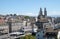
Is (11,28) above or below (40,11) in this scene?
below

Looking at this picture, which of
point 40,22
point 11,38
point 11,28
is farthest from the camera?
point 11,28

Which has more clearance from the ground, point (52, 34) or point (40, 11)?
point (40, 11)

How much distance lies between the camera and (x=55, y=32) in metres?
18.5

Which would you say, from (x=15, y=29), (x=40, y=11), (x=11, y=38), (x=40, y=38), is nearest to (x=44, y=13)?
(x=40, y=11)

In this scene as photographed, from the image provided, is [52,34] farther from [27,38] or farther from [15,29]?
[15,29]

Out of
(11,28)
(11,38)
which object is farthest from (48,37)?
(11,28)

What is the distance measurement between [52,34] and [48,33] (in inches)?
19.8

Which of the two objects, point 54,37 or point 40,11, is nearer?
point 54,37

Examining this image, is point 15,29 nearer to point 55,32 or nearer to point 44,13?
point 44,13

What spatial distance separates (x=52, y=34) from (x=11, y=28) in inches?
777

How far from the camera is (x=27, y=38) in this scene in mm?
21453

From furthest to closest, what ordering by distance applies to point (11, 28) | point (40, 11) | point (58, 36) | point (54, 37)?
1. point (40, 11)
2. point (11, 28)
3. point (58, 36)
4. point (54, 37)

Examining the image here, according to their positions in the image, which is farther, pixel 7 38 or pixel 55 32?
pixel 7 38

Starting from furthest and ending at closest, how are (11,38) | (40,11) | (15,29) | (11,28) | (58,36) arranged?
(40,11) < (15,29) < (11,28) < (11,38) < (58,36)
